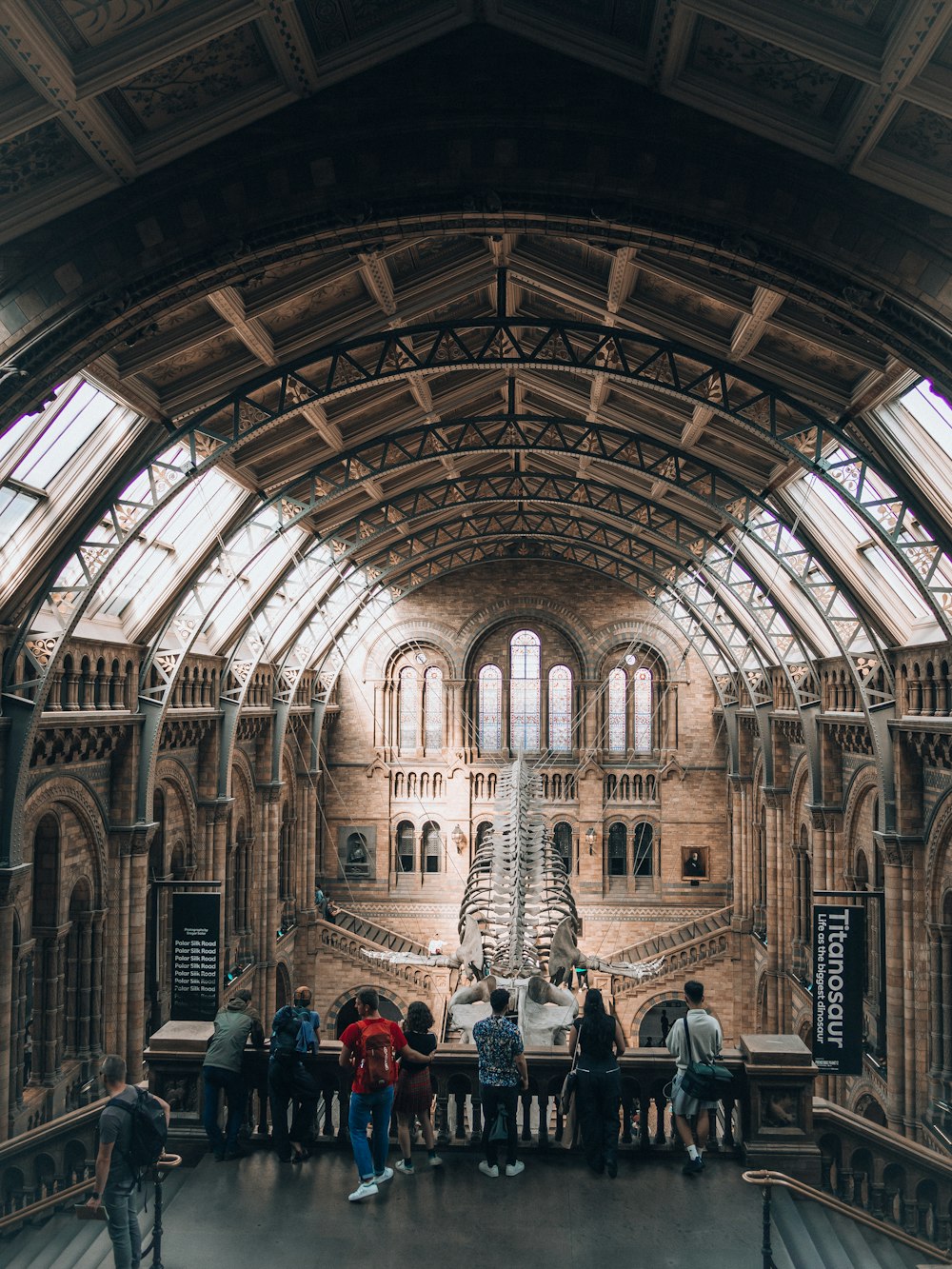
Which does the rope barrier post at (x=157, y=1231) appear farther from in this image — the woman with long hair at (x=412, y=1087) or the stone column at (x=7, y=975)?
the stone column at (x=7, y=975)

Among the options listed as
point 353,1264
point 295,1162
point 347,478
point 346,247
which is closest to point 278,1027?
point 295,1162

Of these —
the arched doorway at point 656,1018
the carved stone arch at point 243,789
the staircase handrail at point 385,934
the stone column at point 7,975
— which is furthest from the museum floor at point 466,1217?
the staircase handrail at point 385,934

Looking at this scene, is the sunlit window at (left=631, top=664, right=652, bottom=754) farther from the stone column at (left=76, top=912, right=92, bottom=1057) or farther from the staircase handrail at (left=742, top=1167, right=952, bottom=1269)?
the staircase handrail at (left=742, top=1167, right=952, bottom=1269)

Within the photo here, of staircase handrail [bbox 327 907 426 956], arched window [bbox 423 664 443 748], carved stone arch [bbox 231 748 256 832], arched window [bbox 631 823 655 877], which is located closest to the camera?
carved stone arch [bbox 231 748 256 832]

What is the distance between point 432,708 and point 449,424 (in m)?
20.0

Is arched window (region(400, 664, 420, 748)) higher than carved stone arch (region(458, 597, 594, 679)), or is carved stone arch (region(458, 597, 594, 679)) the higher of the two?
carved stone arch (region(458, 597, 594, 679))

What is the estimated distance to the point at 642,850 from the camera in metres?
36.1

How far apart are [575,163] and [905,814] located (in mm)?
12412

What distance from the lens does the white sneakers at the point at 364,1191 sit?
773 cm

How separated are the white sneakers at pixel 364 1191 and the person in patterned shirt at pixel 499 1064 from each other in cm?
96

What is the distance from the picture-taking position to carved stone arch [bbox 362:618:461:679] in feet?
119

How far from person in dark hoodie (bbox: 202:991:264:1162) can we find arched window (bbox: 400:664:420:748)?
91.5ft

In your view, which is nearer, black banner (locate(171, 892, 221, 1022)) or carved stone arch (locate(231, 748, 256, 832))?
black banner (locate(171, 892, 221, 1022))

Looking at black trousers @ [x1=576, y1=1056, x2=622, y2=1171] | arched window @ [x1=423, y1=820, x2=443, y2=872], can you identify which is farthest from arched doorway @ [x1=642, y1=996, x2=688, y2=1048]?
black trousers @ [x1=576, y1=1056, x2=622, y2=1171]
